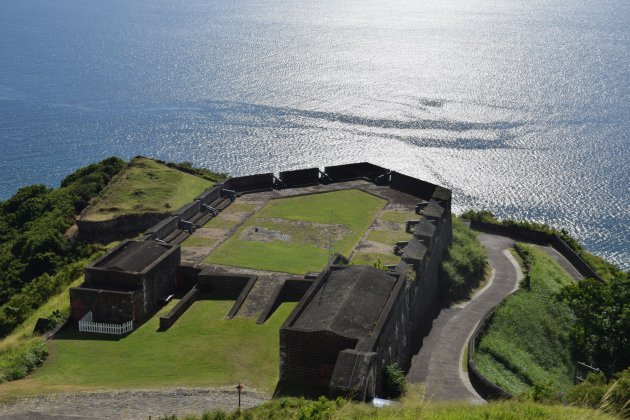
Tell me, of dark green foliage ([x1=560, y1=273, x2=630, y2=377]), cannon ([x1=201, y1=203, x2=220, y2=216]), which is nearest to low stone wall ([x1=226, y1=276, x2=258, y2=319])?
cannon ([x1=201, y1=203, x2=220, y2=216])

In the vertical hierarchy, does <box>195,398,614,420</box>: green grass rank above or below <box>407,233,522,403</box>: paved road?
above

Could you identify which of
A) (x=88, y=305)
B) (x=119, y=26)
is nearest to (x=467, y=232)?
(x=88, y=305)

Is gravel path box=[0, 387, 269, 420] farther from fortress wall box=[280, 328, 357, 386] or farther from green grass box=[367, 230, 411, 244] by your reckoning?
green grass box=[367, 230, 411, 244]

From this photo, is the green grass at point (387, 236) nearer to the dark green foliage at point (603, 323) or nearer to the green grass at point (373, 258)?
the green grass at point (373, 258)

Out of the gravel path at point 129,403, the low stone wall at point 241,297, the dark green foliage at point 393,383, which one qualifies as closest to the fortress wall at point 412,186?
the low stone wall at point 241,297

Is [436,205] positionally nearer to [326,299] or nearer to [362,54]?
[326,299]
